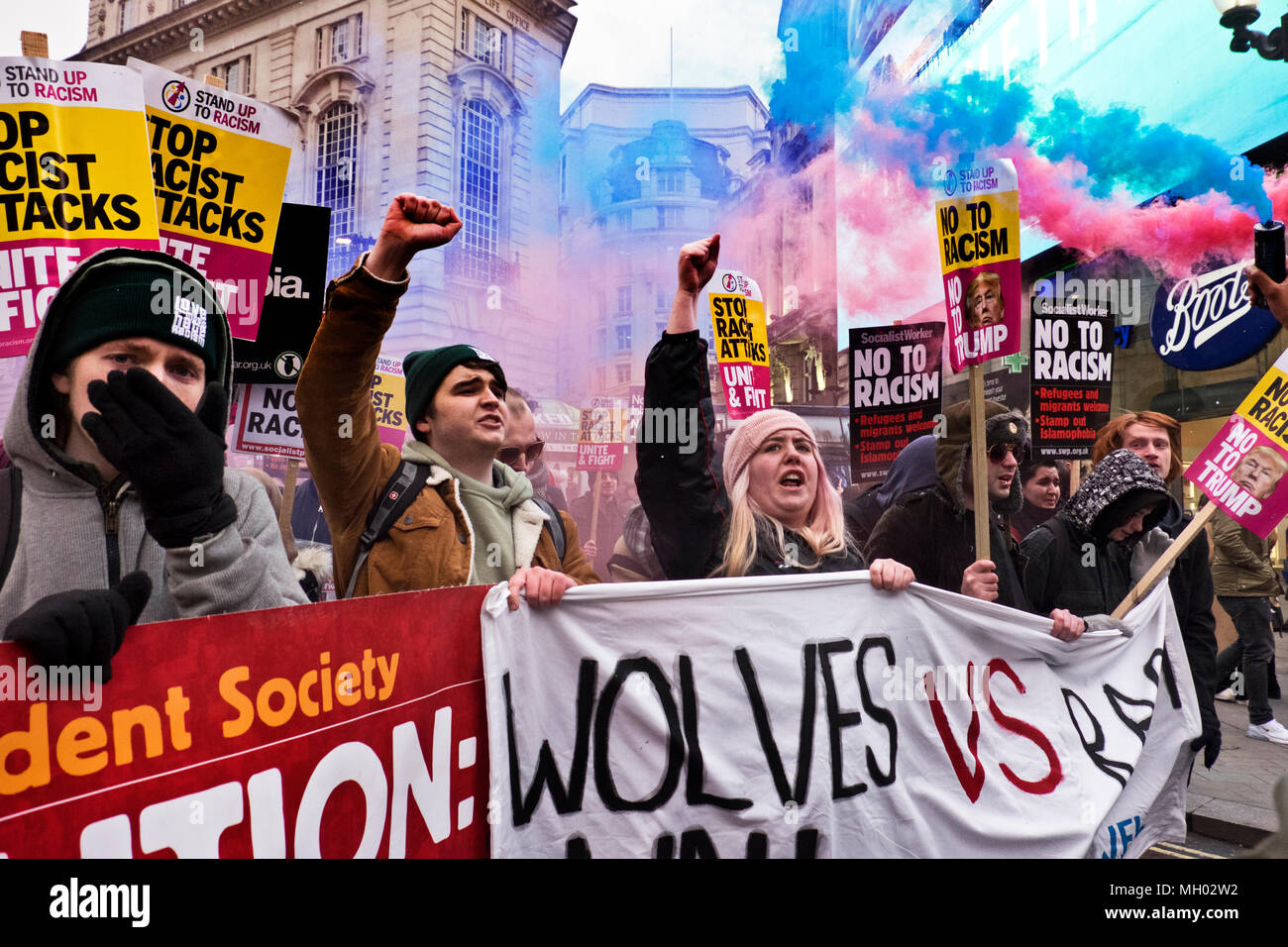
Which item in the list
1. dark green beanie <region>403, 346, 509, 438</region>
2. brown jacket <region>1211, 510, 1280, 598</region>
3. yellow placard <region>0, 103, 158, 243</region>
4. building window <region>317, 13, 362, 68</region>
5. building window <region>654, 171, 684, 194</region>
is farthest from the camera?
building window <region>654, 171, 684, 194</region>

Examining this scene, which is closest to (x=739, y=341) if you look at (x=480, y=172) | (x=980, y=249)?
(x=980, y=249)

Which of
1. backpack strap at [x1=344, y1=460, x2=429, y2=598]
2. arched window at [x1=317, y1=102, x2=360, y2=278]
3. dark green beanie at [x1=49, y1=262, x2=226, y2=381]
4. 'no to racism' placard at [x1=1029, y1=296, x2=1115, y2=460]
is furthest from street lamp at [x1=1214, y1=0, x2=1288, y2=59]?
arched window at [x1=317, y1=102, x2=360, y2=278]

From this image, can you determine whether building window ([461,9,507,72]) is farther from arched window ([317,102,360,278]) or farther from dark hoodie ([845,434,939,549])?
dark hoodie ([845,434,939,549])

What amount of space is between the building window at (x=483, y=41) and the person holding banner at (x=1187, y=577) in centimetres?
2494

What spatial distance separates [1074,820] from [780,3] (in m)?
26.1

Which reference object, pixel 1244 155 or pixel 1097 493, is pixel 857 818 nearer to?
pixel 1097 493

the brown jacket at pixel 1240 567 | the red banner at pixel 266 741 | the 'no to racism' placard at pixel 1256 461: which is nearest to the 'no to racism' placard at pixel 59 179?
the red banner at pixel 266 741

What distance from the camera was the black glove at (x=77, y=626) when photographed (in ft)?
4.17

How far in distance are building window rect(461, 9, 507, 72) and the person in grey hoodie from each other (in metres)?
26.3

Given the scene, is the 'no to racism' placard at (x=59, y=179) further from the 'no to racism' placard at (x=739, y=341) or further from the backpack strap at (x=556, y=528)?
the 'no to racism' placard at (x=739, y=341)

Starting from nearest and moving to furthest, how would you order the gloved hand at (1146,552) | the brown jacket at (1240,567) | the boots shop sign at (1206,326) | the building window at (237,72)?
1. the gloved hand at (1146,552)
2. the boots shop sign at (1206,326)
3. the brown jacket at (1240,567)
4. the building window at (237,72)

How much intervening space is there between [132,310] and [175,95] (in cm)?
166

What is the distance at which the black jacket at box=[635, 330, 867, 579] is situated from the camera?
2.85 m
